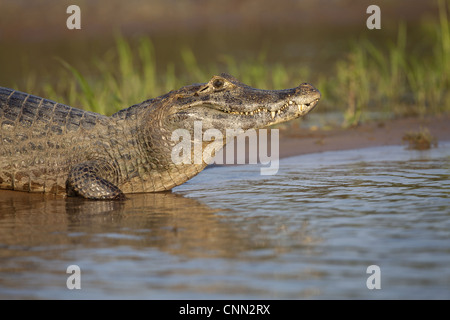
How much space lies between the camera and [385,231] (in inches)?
176

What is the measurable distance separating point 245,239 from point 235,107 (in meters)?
1.93

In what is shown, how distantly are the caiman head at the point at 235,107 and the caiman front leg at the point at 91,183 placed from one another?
0.71 metres

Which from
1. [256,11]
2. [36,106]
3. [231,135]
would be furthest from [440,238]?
[256,11]

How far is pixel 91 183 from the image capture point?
5.83 metres

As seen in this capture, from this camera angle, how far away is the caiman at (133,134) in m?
6.12

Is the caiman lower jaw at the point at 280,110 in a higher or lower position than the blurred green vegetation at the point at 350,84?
lower

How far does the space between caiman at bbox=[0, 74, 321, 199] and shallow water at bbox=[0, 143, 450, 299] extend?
214 millimetres

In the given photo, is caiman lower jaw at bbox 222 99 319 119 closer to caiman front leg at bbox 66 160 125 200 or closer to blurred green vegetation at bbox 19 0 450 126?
caiman front leg at bbox 66 160 125 200
